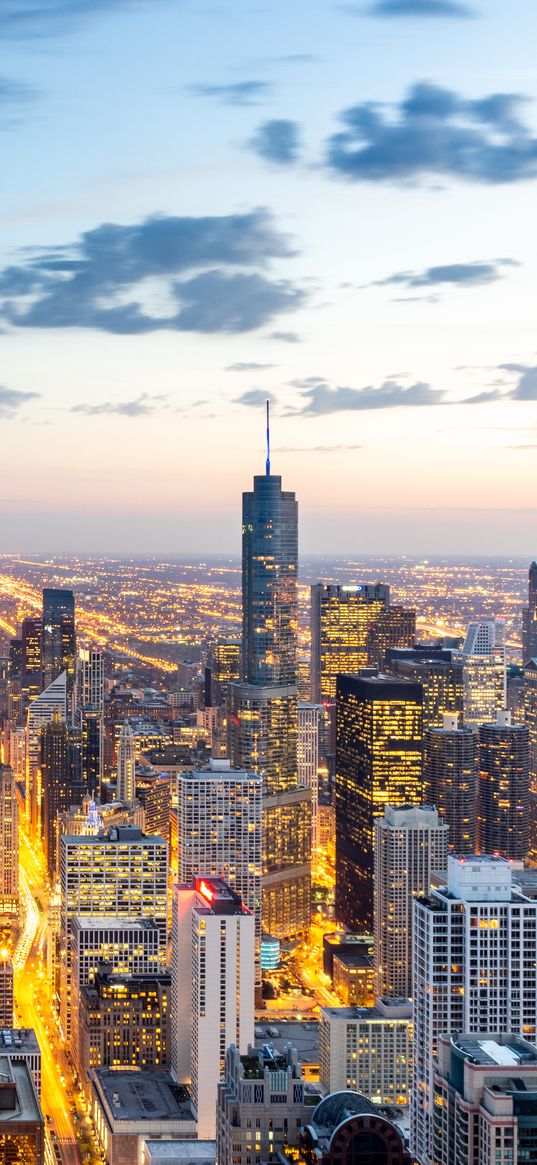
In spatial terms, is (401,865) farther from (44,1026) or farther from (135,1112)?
(135,1112)

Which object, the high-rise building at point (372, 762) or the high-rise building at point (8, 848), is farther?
the high-rise building at point (372, 762)

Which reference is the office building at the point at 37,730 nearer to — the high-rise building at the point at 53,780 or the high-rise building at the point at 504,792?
the high-rise building at the point at 53,780

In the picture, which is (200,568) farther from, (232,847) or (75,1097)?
(75,1097)

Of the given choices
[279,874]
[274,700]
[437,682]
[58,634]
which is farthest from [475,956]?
[58,634]

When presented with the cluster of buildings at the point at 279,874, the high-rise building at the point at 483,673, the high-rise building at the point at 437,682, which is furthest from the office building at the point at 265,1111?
the high-rise building at the point at 483,673

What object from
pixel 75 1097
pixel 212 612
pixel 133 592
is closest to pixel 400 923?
pixel 75 1097
